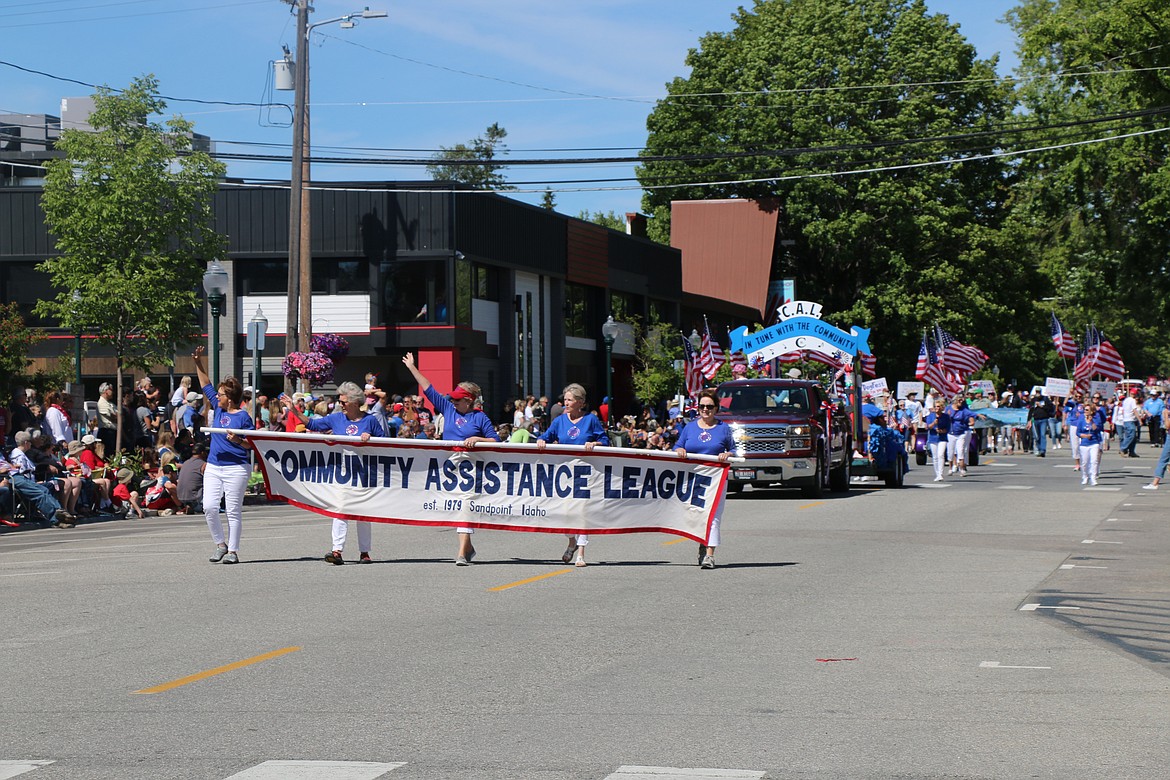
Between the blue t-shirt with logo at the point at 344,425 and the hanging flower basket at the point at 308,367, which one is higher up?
the hanging flower basket at the point at 308,367

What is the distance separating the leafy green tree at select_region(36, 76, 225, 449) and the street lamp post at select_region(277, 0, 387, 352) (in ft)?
6.22

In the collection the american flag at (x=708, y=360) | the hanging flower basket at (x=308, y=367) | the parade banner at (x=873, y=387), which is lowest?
the parade banner at (x=873, y=387)

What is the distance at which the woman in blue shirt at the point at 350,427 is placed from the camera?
53.4 ft

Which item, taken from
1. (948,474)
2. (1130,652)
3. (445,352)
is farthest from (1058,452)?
(1130,652)

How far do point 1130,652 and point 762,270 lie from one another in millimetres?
56828

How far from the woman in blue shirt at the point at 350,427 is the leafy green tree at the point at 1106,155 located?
31.9 metres

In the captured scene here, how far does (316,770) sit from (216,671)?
2.99 metres

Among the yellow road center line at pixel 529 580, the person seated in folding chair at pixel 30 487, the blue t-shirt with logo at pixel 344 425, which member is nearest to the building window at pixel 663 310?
the person seated in folding chair at pixel 30 487

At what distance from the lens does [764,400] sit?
2919 cm

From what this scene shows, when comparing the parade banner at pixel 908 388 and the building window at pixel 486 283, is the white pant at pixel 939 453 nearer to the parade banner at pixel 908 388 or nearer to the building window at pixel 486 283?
the building window at pixel 486 283

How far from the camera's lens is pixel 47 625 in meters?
11.9

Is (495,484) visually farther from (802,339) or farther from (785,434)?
(802,339)

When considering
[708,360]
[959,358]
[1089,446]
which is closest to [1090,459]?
[1089,446]

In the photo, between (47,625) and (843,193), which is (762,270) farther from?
(47,625)
